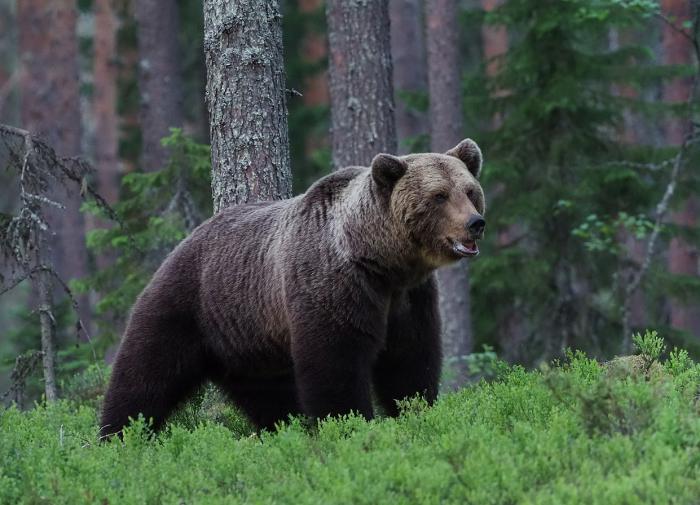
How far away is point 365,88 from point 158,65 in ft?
30.1

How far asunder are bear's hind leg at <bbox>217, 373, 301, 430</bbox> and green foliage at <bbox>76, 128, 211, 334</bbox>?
5.21 metres

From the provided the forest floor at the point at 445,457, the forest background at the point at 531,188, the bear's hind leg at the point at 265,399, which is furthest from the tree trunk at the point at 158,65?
the forest floor at the point at 445,457

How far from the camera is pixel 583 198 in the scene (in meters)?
15.6

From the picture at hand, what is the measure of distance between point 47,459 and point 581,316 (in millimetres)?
11546

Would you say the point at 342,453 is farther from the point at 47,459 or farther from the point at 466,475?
the point at 47,459

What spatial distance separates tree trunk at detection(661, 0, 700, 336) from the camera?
883 inches

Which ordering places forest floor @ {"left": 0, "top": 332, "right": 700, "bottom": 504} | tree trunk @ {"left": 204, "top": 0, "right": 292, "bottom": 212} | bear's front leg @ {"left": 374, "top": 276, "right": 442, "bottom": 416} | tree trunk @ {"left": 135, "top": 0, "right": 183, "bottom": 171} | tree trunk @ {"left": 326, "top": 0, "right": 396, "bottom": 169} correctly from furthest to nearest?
1. tree trunk @ {"left": 135, "top": 0, "right": 183, "bottom": 171}
2. tree trunk @ {"left": 326, "top": 0, "right": 396, "bottom": 169}
3. tree trunk @ {"left": 204, "top": 0, "right": 292, "bottom": 212}
4. bear's front leg @ {"left": 374, "top": 276, "right": 442, "bottom": 416}
5. forest floor @ {"left": 0, "top": 332, "right": 700, "bottom": 504}

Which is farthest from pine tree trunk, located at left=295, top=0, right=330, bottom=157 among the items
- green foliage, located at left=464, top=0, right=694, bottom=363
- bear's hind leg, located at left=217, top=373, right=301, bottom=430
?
bear's hind leg, located at left=217, top=373, right=301, bottom=430

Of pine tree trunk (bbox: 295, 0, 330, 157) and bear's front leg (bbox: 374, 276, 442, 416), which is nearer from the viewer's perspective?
bear's front leg (bbox: 374, 276, 442, 416)

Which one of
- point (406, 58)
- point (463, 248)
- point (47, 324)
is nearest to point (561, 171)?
point (406, 58)

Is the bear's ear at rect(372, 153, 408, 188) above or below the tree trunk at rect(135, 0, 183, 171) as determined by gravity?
below

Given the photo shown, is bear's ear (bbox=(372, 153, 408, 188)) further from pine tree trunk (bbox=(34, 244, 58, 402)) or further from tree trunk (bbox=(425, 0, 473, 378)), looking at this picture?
tree trunk (bbox=(425, 0, 473, 378))

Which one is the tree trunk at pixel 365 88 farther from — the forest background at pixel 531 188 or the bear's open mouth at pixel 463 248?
the bear's open mouth at pixel 463 248

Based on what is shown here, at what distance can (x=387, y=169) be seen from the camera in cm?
656
